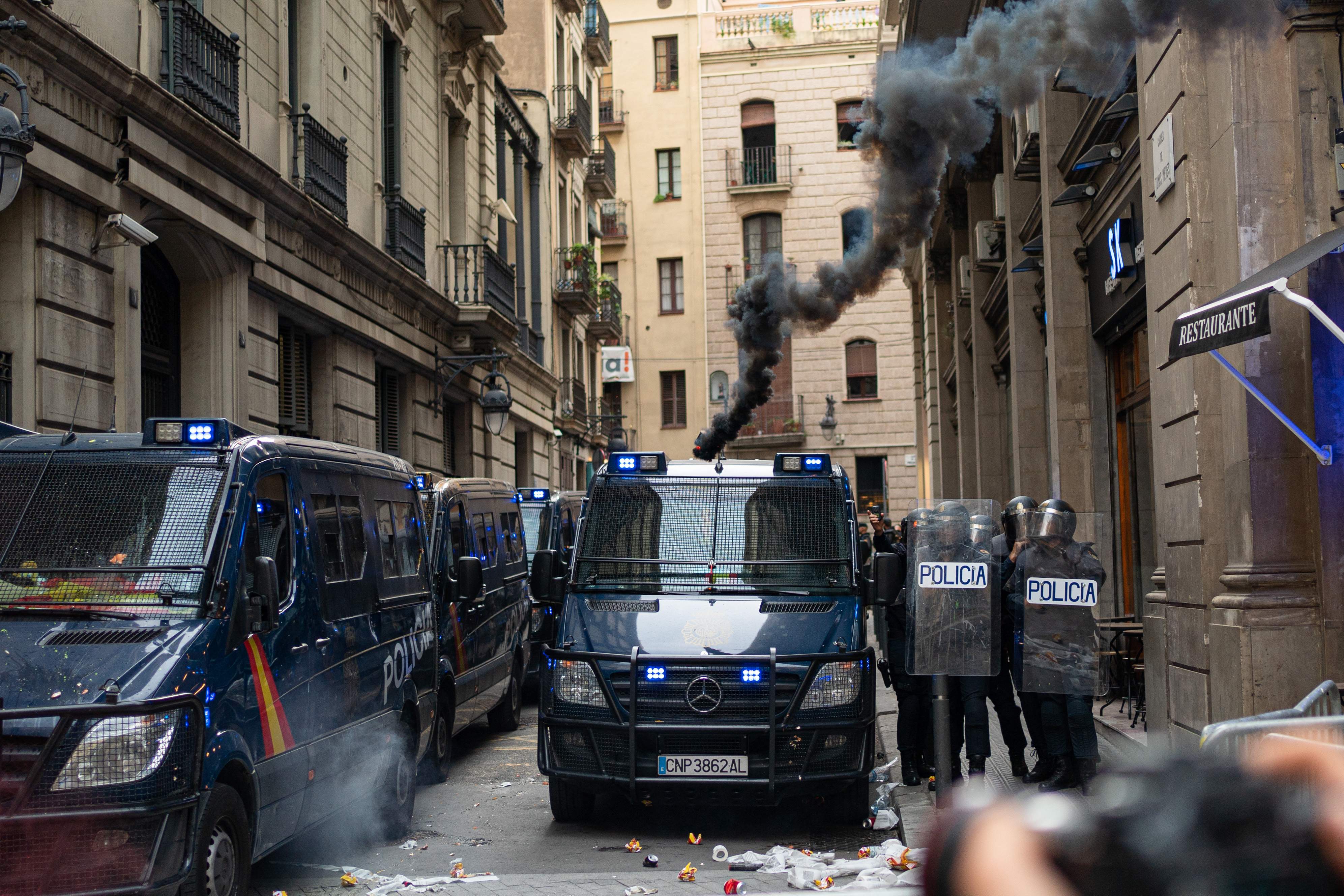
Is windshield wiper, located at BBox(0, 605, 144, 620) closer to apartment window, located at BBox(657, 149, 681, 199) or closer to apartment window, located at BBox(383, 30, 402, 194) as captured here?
apartment window, located at BBox(383, 30, 402, 194)

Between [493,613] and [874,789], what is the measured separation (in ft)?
13.7

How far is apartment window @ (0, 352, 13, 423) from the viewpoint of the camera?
10.4m

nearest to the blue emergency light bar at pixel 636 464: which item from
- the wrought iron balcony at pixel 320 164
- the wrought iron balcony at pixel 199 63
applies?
the wrought iron balcony at pixel 199 63

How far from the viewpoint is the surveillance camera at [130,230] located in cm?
1098

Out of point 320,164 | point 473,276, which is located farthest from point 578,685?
point 473,276

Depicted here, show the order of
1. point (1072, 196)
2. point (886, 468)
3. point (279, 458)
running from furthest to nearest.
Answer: point (886, 468) → point (1072, 196) → point (279, 458)

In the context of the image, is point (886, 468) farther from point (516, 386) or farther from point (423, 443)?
point (423, 443)

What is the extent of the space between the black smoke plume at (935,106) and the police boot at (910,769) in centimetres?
498

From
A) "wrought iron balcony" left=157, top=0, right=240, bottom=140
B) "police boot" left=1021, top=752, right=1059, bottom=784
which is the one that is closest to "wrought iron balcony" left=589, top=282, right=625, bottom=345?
"wrought iron balcony" left=157, top=0, right=240, bottom=140

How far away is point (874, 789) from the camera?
31.8ft

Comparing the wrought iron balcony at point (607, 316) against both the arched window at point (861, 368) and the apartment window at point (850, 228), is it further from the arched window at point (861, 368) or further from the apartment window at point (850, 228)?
the arched window at point (861, 368)

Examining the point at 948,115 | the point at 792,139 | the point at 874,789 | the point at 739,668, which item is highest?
the point at 792,139

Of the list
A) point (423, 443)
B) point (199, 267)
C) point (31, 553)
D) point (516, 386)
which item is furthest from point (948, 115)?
point (516, 386)

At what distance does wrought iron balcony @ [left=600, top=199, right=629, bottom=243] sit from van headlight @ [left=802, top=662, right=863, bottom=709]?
38623 mm
